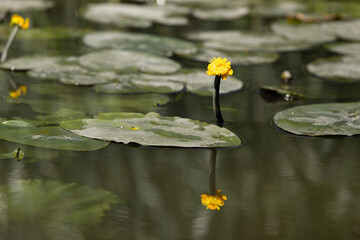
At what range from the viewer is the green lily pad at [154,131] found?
4.98ft

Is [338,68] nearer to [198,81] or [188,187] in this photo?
[198,81]

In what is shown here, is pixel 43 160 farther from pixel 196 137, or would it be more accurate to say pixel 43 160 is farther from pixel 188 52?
pixel 188 52

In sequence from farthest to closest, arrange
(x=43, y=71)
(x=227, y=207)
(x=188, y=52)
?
(x=188, y=52) < (x=43, y=71) < (x=227, y=207)

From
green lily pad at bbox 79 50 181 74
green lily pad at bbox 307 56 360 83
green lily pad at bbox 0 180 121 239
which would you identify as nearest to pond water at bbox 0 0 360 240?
green lily pad at bbox 0 180 121 239

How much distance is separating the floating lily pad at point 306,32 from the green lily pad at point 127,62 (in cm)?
99

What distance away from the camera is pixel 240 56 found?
2.60 metres

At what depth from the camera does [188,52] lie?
2613 mm

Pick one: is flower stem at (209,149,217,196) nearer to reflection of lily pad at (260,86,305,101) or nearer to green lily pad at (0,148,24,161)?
green lily pad at (0,148,24,161)

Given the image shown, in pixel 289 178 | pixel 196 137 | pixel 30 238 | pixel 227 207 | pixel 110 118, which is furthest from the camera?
pixel 110 118

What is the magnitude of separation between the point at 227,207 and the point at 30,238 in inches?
17.9

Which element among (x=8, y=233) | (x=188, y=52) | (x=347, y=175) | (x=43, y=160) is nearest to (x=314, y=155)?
(x=347, y=175)

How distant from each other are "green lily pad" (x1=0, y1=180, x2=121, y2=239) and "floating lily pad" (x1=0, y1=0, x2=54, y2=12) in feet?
8.23

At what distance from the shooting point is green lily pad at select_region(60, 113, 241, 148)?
4.98 ft

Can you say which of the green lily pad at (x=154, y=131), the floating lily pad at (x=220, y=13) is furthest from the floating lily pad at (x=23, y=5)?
the green lily pad at (x=154, y=131)
